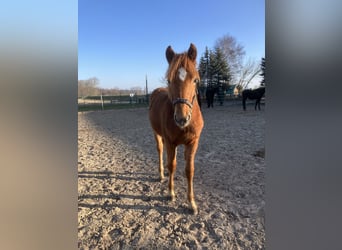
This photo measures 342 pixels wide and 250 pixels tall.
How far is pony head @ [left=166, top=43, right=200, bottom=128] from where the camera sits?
1.66 m

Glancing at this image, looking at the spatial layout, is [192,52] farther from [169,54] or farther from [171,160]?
[171,160]

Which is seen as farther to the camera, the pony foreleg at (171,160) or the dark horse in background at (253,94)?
the dark horse in background at (253,94)

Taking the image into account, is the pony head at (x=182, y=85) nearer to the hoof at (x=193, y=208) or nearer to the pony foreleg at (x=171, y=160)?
the pony foreleg at (x=171, y=160)

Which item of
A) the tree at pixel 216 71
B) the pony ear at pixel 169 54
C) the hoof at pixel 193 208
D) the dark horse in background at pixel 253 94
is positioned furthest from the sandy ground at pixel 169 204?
the tree at pixel 216 71

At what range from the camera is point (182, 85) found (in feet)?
5.49

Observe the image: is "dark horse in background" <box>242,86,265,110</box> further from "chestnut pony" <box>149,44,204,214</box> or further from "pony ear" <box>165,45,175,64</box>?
"pony ear" <box>165,45,175,64</box>

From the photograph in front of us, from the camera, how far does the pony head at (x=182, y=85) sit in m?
1.66

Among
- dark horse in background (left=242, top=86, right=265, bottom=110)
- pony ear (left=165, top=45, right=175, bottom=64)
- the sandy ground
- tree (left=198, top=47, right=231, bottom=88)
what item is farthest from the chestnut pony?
tree (left=198, top=47, right=231, bottom=88)

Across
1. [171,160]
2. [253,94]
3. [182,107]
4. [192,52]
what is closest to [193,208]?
[171,160]
